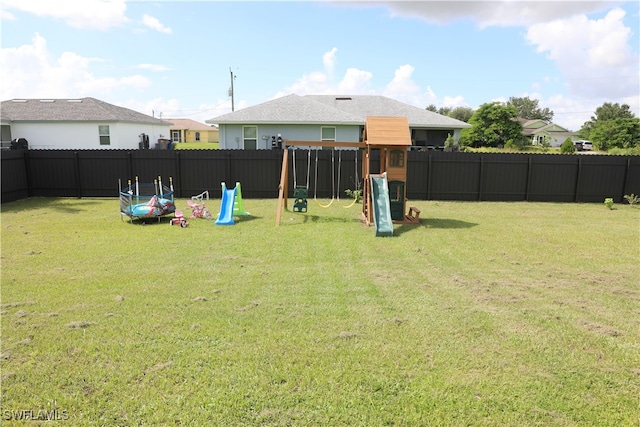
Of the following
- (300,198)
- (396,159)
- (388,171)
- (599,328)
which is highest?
(396,159)

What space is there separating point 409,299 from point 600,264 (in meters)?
3.93

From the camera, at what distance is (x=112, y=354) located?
395 centimetres

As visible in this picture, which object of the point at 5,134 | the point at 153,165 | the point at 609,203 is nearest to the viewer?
the point at 609,203

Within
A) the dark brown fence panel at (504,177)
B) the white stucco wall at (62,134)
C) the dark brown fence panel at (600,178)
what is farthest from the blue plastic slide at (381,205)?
the white stucco wall at (62,134)

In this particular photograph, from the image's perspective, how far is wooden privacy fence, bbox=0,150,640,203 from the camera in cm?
1477

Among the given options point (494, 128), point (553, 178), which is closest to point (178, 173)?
point (553, 178)

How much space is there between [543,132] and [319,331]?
7224cm

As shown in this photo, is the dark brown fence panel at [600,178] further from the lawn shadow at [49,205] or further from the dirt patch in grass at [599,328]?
the lawn shadow at [49,205]

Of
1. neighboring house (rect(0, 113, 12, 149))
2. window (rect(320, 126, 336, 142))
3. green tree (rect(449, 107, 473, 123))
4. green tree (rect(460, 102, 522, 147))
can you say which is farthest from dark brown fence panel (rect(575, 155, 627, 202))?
green tree (rect(449, 107, 473, 123))

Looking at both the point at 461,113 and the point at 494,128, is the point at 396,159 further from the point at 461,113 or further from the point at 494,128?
the point at 461,113

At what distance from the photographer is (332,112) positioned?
22.9 m

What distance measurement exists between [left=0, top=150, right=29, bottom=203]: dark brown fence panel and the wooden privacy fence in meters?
0.22

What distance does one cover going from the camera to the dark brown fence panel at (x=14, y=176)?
13227mm

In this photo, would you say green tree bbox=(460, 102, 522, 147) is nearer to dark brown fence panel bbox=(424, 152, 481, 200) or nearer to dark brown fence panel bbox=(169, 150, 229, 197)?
dark brown fence panel bbox=(424, 152, 481, 200)
